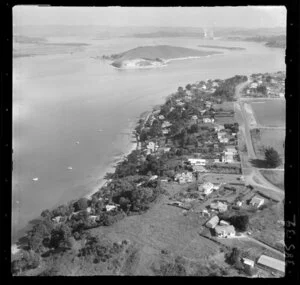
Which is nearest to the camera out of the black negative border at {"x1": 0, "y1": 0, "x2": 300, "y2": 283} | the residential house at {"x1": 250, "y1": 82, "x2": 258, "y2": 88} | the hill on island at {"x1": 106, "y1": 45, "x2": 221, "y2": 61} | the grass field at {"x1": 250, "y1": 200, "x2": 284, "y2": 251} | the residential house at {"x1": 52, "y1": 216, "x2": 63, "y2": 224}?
the black negative border at {"x1": 0, "y1": 0, "x2": 300, "y2": 283}

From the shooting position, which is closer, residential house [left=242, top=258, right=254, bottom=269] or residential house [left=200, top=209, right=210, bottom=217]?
residential house [left=242, top=258, right=254, bottom=269]

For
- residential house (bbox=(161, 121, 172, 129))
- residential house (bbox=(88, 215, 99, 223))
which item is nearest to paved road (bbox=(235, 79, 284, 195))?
residential house (bbox=(161, 121, 172, 129))

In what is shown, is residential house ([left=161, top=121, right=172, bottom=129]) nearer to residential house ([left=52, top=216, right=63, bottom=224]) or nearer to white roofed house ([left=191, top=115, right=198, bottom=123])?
white roofed house ([left=191, top=115, right=198, bottom=123])

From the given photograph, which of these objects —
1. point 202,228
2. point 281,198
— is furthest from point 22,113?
point 281,198

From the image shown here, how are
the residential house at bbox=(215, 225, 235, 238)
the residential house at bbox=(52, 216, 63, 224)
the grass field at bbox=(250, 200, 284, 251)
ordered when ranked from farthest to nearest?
the residential house at bbox=(52, 216, 63, 224)
the residential house at bbox=(215, 225, 235, 238)
the grass field at bbox=(250, 200, 284, 251)

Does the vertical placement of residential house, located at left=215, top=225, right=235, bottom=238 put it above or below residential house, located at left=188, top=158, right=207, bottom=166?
below

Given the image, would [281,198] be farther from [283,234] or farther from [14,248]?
[14,248]
